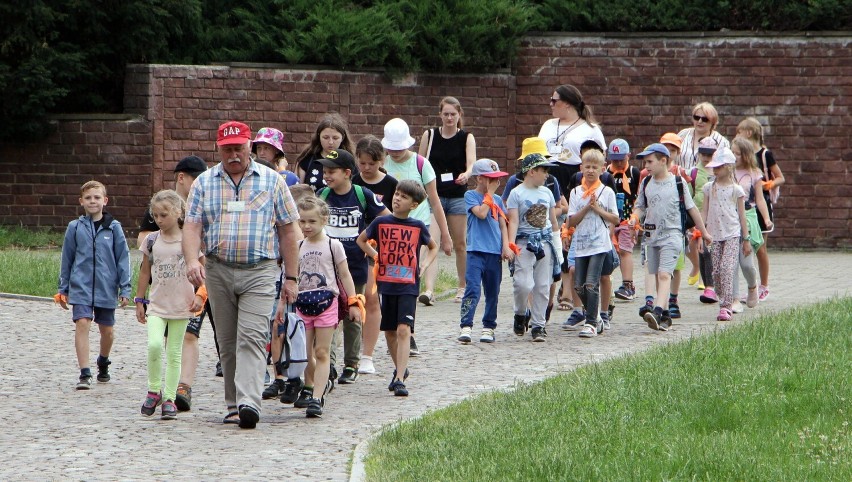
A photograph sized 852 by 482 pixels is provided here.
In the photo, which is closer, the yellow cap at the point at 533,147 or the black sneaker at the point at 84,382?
the black sneaker at the point at 84,382

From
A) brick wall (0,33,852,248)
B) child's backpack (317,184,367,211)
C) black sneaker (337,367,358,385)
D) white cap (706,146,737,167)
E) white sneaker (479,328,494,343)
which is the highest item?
brick wall (0,33,852,248)

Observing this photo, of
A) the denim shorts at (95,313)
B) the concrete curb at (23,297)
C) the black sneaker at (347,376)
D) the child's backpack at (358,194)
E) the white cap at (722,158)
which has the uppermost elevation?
the white cap at (722,158)

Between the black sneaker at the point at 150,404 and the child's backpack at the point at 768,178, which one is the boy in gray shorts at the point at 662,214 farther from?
the black sneaker at the point at 150,404

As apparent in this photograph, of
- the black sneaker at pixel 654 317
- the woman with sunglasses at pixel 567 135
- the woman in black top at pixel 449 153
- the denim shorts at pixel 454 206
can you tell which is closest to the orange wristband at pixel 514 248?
the black sneaker at pixel 654 317

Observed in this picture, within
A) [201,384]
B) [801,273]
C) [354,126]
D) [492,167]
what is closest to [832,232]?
[801,273]

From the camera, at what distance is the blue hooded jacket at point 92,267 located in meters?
9.98

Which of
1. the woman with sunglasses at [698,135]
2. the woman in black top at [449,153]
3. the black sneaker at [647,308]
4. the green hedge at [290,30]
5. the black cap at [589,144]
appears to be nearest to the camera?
the black sneaker at [647,308]

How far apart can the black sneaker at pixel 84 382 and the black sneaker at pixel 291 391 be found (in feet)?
4.90

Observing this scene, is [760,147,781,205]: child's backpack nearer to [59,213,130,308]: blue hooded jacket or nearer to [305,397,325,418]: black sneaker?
[59,213,130,308]: blue hooded jacket

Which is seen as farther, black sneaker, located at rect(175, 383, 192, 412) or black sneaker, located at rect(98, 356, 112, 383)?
black sneaker, located at rect(98, 356, 112, 383)

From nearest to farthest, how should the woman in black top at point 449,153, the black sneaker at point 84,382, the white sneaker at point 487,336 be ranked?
the black sneaker at point 84,382 → the white sneaker at point 487,336 → the woman in black top at point 449,153

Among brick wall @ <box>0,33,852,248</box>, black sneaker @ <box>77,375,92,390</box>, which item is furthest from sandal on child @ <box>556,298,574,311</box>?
brick wall @ <box>0,33,852,248</box>

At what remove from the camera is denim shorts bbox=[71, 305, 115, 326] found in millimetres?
9922

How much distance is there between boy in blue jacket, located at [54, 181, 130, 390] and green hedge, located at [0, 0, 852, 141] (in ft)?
31.2
